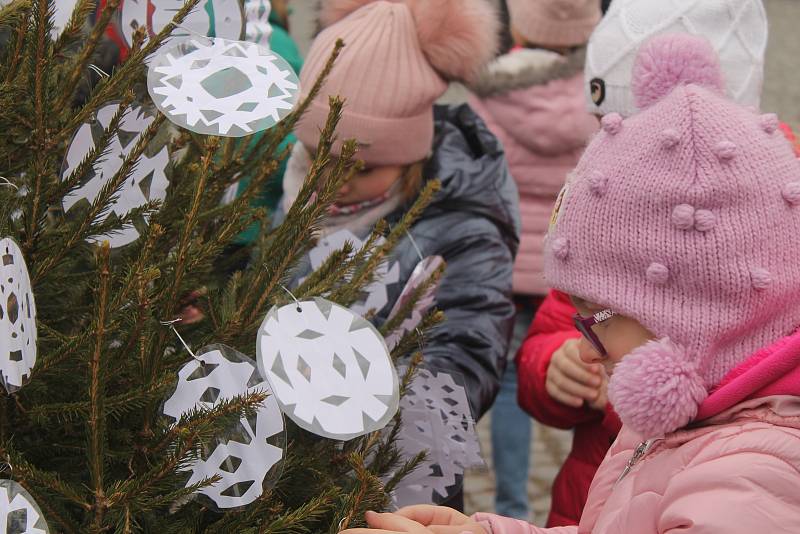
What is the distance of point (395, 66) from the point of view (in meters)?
2.45

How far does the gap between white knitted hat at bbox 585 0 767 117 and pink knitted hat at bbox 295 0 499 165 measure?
302mm

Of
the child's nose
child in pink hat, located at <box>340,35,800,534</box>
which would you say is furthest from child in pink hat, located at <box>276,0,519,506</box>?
child in pink hat, located at <box>340,35,800,534</box>

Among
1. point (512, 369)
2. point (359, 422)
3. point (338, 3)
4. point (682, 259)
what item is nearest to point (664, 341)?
point (682, 259)

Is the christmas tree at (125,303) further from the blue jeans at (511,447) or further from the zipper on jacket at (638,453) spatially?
the blue jeans at (511,447)

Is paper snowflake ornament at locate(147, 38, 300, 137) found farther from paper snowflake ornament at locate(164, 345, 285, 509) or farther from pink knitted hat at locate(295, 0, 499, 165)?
pink knitted hat at locate(295, 0, 499, 165)

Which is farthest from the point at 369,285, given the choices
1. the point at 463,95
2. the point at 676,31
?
the point at 463,95

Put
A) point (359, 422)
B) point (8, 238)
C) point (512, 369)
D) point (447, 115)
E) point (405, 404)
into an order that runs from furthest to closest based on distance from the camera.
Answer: point (512, 369) < point (447, 115) < point (405, 404) < point (359, 422) < point (8, 238)

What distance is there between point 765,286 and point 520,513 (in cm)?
258

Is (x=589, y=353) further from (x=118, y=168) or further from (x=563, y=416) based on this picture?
(x=563, y=416)

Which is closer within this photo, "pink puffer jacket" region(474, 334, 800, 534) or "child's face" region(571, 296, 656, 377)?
"pink puffer jacket" region(474, 334, 800, 534)

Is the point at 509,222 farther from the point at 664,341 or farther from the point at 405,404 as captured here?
the point at 664,341

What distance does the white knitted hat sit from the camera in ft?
7.86

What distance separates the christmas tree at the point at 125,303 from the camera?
1.17 m

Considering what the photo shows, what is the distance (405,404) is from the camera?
5.48 feet
